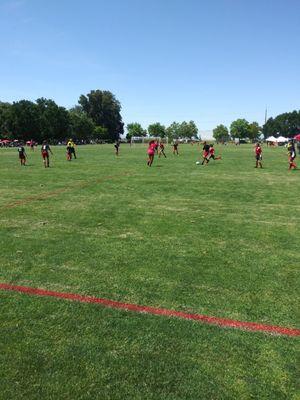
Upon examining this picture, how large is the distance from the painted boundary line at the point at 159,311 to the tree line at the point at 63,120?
114 m

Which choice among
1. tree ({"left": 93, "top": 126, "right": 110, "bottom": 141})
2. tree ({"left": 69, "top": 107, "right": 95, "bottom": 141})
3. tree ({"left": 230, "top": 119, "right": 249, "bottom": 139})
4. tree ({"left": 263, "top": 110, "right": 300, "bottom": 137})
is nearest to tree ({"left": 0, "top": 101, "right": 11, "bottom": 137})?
tree ({"left": 69, "top": 107, "right": 95, "bottom": 141})

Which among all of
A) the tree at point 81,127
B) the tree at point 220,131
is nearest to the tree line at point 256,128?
the tree at point 220,131

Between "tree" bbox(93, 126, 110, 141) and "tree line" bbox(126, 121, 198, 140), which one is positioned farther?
"tree line" bbox(126, 121, 198, 140)

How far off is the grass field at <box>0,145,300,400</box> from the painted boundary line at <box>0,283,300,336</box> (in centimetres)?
13

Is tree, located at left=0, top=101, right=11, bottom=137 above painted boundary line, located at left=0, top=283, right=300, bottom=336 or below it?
above

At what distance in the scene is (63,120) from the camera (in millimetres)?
125500

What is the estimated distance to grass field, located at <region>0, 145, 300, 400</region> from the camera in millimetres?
3979

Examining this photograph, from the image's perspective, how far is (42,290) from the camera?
19.7 ft

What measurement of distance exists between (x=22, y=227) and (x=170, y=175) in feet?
42.1

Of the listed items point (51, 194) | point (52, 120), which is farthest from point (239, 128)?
point (51, 194)

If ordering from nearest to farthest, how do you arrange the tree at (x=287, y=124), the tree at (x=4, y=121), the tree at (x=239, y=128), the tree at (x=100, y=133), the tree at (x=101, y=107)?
the tree at (x=4, y=121), the tree at (x=100, y=133), the tree at (x=101, y=107), the tree at (x=239, y=128), the tree at (x=287, y=124)

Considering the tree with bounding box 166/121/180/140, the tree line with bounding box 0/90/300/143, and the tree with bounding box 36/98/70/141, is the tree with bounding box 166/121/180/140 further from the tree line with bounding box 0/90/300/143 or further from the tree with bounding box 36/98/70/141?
the tree with bounding box 36/98/70/141

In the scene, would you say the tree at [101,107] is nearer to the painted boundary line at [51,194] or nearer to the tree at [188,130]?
the tree at [188,130]

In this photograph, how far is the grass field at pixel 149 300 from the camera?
157 inches
